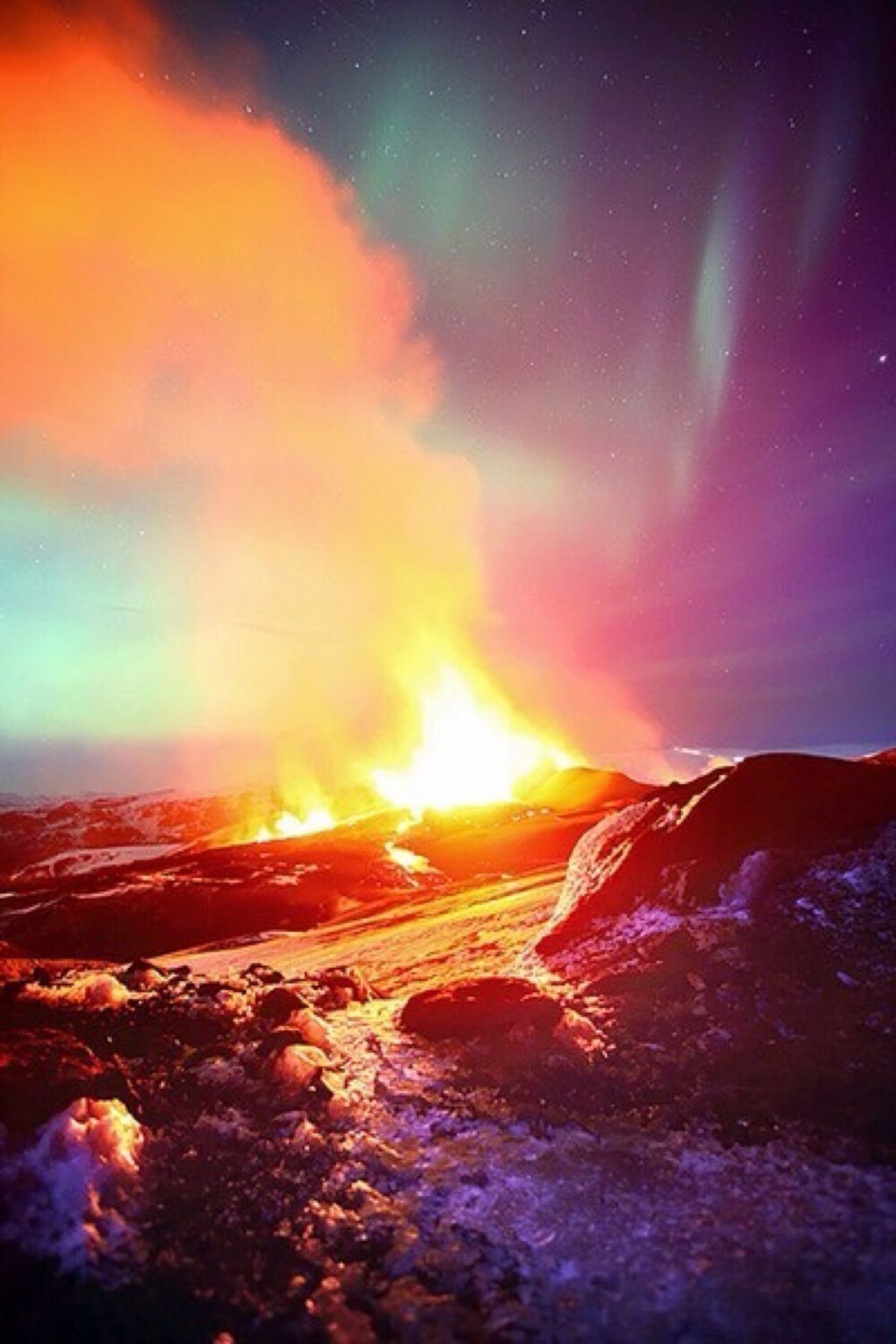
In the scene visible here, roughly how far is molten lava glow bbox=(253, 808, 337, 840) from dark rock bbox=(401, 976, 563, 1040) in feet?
308

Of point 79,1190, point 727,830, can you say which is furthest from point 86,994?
point 727,830

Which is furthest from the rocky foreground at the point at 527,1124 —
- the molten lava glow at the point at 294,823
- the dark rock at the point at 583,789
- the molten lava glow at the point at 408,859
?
the molten lava glow at the point at 294,823

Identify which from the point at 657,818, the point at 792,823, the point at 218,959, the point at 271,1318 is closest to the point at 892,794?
the point at 792,823

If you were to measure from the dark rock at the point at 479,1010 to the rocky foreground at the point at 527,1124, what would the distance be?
0.06 metres

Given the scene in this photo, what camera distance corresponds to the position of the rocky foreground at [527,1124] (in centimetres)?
623

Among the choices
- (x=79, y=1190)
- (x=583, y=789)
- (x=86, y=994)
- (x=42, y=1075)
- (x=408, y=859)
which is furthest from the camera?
(x=583, y=789)

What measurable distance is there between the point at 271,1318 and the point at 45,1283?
2139mm

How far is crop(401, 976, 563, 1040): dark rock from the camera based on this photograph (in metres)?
11.7

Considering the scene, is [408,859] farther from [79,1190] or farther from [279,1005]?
[79,1190]

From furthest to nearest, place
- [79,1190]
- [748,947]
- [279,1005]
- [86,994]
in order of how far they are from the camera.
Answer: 1. [748,947]
2. [279,1005]
3. [86,994]
4. [79,1190]

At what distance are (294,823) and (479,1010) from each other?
108 metres

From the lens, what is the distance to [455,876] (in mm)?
56062

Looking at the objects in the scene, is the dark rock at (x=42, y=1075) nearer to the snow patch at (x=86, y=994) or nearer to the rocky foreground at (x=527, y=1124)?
the rocky foreground at (x=527, y=1124)

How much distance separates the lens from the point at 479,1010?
1205 cm
